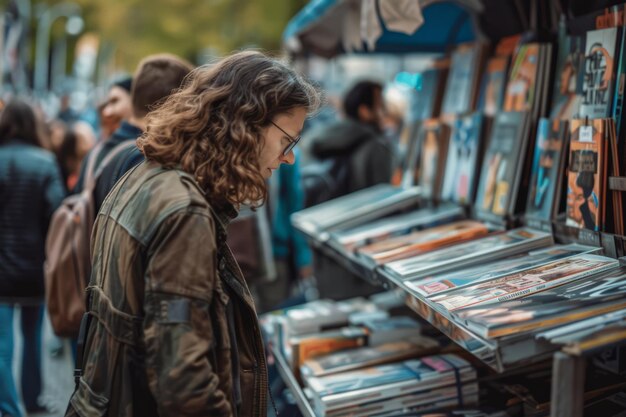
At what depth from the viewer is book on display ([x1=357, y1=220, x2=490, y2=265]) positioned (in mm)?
2740

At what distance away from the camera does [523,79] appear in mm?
2885

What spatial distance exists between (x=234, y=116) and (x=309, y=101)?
10.2 inches

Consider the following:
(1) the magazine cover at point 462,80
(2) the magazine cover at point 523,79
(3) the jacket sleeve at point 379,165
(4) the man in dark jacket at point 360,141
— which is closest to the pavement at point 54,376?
(4) the man in dark jacket at point 360,141

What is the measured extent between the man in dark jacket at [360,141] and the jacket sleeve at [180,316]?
3526mm

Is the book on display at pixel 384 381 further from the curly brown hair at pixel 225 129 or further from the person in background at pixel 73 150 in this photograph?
the person in background at pixel 73 150

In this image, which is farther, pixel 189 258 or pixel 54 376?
pixel 54 376

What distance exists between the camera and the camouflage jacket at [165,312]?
5.59 feet

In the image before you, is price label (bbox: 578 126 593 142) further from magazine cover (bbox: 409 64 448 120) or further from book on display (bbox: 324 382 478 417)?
magazine cover (bbox: 409 64 448 120)

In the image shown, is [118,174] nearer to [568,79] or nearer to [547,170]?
[547,170]

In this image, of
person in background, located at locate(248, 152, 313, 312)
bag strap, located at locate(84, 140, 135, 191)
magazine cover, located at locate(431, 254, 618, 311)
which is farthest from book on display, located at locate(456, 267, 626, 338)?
person in background, located at locate(248, 152, 313, 312)

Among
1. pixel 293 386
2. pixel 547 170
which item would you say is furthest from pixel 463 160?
pixel 293 386

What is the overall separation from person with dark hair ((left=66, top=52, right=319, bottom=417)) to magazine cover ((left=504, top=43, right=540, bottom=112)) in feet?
3.84

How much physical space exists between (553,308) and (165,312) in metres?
0.98

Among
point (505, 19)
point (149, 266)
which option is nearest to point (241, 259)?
point (505, 19)
